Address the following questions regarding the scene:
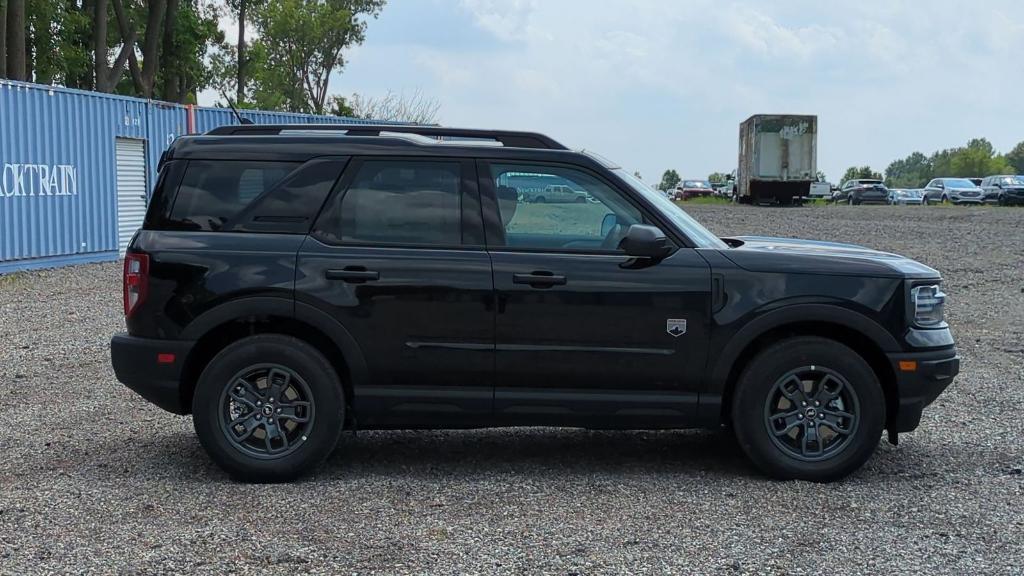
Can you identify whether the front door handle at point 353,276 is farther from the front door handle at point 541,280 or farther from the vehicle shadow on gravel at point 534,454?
the vehicle shadow on gravel at point 534,454

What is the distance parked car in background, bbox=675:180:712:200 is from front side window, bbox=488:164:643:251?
56.2m

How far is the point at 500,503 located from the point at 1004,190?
44.8 m

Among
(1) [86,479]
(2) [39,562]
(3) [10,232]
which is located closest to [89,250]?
(3) [10,232]

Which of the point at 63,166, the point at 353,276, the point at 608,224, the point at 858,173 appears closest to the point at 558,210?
the point at 608,224

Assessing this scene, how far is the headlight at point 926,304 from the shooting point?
5555 millimetres

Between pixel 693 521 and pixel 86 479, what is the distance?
3128 mm

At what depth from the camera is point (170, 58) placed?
38594mm

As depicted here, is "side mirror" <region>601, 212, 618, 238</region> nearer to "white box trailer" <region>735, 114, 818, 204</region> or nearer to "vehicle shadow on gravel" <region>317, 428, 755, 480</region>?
"vehicle shadow on gravel" <region>317, 428, 755, 480</region>

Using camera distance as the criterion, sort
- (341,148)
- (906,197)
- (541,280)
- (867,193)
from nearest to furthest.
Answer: (541,280)
(341,148)
(867,193)
(906,197)

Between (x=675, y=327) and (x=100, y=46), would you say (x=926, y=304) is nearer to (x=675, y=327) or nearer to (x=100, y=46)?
(x=675, y=327)

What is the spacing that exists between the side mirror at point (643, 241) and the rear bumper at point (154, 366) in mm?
2280

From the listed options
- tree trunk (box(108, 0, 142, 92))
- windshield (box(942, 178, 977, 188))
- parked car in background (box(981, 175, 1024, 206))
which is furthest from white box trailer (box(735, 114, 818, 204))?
tree trunk (box(108, 0, 142, 92))

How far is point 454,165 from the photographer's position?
5684 millimetres

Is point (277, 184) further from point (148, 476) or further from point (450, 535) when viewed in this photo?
point (450, 535)
